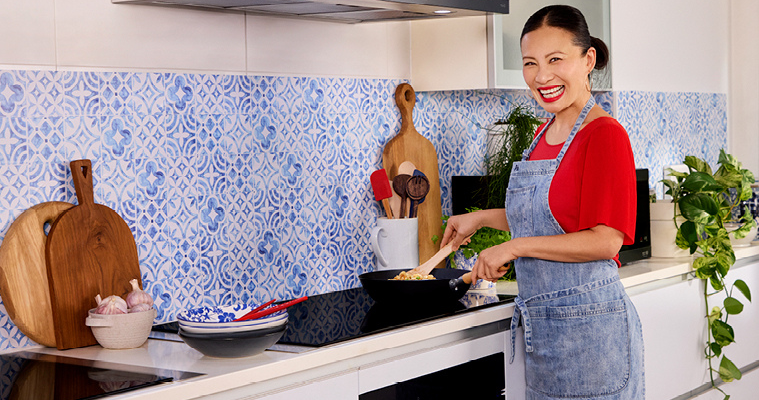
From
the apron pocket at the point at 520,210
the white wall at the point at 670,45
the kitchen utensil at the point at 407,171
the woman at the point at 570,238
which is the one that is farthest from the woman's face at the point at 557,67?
the white wall at the point at 670,45

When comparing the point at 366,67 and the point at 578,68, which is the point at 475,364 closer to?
the point at 578,68

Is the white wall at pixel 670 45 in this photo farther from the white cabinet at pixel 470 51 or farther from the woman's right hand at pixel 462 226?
the woman's right hand at pixel 462 226

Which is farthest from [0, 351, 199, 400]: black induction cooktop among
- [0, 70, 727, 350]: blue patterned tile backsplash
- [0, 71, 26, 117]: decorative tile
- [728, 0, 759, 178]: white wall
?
[728, 0, 759, 178]: white wall

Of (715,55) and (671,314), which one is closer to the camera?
(671,314)

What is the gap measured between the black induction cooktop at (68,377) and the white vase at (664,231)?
74.3 inches

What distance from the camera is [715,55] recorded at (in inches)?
142

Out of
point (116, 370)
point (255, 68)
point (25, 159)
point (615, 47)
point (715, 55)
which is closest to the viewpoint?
point (116, 370)

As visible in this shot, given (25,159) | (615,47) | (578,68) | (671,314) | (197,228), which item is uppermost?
(615,47)

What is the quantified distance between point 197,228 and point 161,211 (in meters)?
0.11

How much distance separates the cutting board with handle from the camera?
167 centimetres

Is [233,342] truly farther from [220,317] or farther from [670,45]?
[670,45]

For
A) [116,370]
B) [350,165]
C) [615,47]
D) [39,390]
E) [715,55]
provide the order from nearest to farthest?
1. [39,390]
2. [116,370]
3. [350,165]
4. [615,47]
5. [715,55]

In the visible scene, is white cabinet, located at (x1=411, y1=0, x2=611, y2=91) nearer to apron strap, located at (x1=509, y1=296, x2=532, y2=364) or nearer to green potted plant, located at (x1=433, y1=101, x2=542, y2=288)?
green potted plant, located at (x1=433, y1=101, x2=542, y2=288)

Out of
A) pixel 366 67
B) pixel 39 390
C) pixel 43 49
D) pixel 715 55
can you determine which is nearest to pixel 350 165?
pixel 366 67
